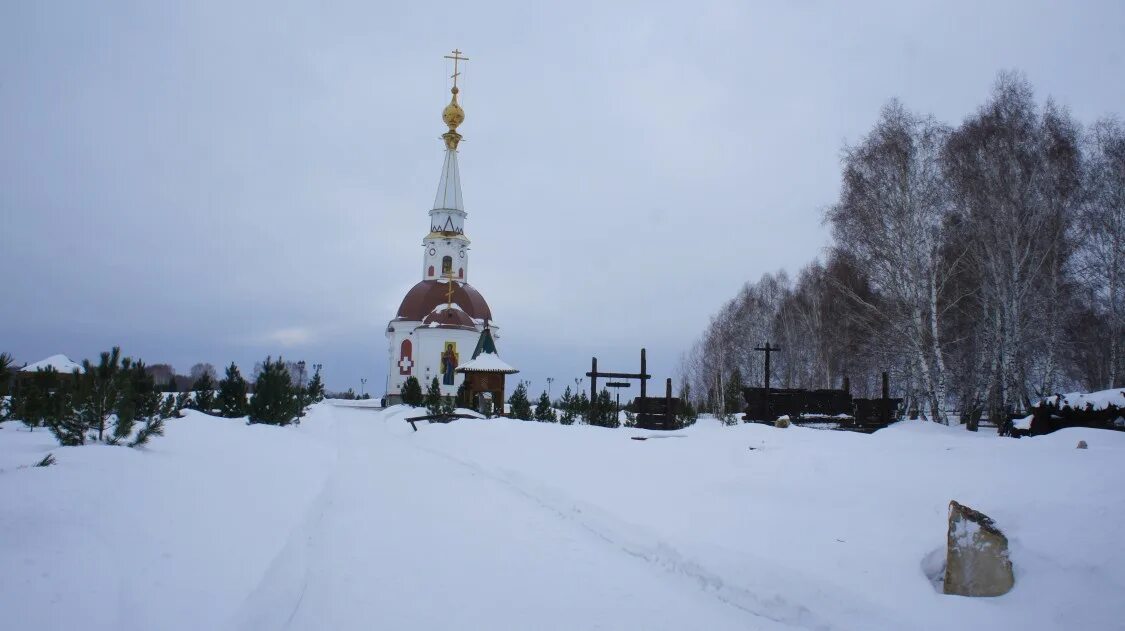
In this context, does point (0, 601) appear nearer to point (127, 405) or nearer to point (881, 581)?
point (881, 581)

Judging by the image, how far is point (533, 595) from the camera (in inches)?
198

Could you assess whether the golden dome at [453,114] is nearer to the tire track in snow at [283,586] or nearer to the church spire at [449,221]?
the church spire at [449,221]

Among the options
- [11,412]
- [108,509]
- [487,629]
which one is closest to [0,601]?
[108,509]

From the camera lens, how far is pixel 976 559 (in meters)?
4.67

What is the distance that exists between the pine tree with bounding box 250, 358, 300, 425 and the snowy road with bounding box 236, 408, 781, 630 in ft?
38.7

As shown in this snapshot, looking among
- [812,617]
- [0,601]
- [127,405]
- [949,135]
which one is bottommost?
[812,617]

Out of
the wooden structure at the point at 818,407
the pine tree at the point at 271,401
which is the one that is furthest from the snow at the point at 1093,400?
the pine tree at the point at 271,401

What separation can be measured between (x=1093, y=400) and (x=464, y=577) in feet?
33.2

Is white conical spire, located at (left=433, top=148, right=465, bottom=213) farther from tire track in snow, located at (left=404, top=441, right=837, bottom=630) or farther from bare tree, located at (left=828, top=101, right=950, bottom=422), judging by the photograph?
tire track in snow, located at (left=404, top=441, right=837, bottom=630)

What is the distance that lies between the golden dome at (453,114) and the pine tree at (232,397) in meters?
45.3

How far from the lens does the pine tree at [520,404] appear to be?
99.1 ft

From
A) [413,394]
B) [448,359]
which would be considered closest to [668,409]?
[413,394]

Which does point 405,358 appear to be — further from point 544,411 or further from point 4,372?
point 4,372

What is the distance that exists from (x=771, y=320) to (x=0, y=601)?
39687mm
